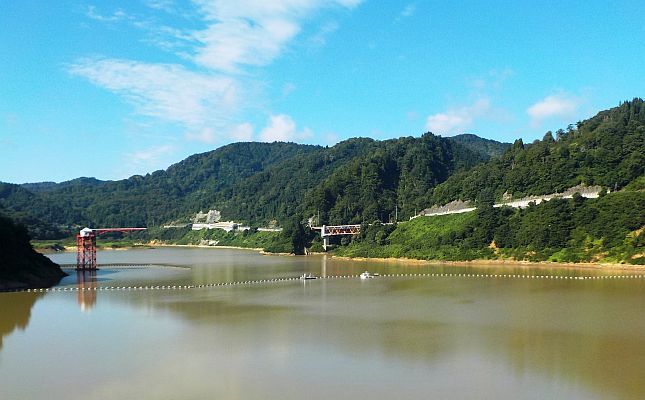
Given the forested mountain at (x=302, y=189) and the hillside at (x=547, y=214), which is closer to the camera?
the hillside at (x=547, y=214)

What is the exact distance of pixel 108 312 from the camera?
103 feet

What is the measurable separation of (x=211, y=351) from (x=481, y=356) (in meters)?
9.89

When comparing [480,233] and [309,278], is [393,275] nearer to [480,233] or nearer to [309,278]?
[309,278]

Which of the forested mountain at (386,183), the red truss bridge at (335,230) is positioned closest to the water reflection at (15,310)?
the red truss bridge at (335,230)

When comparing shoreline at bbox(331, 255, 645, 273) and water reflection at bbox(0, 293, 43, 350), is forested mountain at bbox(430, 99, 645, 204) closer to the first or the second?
shoreline at bbox(331, 255, 645, 273)

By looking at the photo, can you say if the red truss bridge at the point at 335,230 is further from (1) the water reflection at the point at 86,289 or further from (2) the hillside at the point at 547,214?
(1) the water reflection at the point at 86,289

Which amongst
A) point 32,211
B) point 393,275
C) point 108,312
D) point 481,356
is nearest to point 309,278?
point 393,275

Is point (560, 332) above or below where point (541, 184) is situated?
below

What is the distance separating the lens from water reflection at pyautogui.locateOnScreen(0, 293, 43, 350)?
1056 inches

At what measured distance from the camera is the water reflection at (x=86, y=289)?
34.9 meters

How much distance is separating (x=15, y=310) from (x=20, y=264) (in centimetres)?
1585

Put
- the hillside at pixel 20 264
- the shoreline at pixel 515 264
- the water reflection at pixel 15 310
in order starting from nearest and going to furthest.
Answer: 1. the water reflection at pixel 15 310
2. the hillside at pixel 20 264
3. the shoreline at pixel 515 264

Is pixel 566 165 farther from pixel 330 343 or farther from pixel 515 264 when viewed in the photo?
pixel 330 343

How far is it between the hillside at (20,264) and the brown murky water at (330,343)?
4789 millimetres
